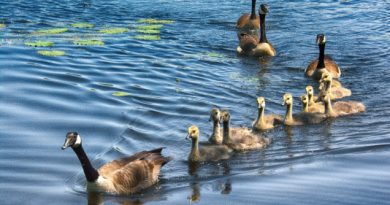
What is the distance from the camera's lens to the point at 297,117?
57.6 ft

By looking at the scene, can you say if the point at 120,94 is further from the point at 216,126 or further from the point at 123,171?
the point at 123,171

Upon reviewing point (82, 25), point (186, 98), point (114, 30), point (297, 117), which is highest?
point (82, 25)

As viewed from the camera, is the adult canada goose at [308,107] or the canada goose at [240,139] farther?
the adult canada goose at [308,107]

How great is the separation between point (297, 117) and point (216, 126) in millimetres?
2446

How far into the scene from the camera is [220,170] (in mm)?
14547

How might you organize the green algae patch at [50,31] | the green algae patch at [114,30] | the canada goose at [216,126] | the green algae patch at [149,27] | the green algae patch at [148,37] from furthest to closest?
the green algae patch at [149,27]
the green algae patch at [114,30]
the green algae patch at [50,31]
the green algae patch at [148,37]
the canada goose at [216,126]

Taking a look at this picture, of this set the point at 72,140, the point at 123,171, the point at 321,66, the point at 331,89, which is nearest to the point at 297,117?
the point at 331,89

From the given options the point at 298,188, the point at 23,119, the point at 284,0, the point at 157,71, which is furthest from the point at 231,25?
the point at 298,188

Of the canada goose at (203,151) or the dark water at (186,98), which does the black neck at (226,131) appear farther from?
the dark water at (186,98)

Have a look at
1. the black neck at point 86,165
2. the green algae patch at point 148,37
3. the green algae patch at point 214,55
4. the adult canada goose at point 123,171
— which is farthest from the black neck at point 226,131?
the green algae patch at point 148,37

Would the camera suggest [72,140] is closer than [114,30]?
Yes

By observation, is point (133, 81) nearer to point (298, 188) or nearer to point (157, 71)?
point (157, 71)

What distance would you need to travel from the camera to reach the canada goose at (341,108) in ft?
58.9

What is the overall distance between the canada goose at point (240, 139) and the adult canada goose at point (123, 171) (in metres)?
1.85
